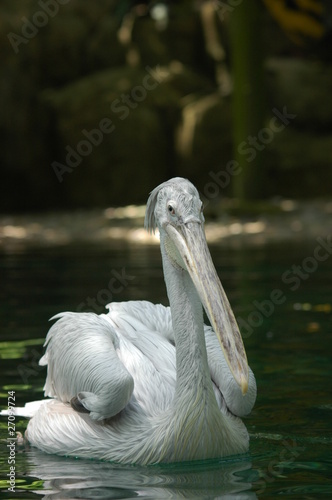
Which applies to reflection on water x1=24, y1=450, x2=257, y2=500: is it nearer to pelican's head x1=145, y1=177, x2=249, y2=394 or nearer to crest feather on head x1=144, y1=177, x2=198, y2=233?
pelican's head x1=145, y1=177, x2=249, y2=394

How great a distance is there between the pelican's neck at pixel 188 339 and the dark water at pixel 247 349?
11.7 inches

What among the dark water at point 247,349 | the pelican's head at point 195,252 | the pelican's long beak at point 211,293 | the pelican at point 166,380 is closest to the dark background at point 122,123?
the dark water at point 247,349

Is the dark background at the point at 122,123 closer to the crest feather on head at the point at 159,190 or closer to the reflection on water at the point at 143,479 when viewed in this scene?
the crest feather on head at the point at 159,190

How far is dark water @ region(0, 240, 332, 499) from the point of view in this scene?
13.6 feet

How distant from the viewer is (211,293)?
4.20 metres

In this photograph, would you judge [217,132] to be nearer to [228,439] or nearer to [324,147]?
[324,147]

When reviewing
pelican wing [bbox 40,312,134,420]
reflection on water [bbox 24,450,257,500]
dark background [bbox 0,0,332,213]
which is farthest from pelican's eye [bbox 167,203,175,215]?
dark background [bbox 0,0,332,213]

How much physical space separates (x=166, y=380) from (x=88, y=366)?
1.34ft

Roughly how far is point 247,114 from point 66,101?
13.4 ft

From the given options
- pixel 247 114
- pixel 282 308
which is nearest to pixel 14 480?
pixel 282 308

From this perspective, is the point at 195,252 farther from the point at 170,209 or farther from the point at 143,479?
the point at 143,479

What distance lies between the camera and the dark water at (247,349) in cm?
416

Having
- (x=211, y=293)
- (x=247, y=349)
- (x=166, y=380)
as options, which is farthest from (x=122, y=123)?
(x=211, y=293)

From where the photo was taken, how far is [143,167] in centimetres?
1886
